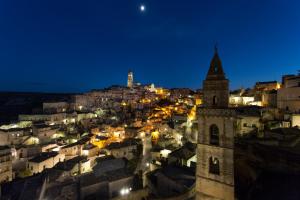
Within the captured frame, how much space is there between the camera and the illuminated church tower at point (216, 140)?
38.7 feet

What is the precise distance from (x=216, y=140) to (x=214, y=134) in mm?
549

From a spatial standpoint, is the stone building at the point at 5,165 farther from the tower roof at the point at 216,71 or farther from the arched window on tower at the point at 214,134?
the tower roof at the point at 216,71

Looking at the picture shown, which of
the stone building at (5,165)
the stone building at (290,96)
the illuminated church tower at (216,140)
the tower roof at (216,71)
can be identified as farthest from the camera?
the stone building at (290,96)

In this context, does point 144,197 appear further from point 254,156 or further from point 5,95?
point 5,95

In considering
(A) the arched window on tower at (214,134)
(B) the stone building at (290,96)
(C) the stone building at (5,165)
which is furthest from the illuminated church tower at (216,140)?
(B) the stone building at (290,96)

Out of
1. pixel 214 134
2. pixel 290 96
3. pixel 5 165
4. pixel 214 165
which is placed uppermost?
pixel 290 96

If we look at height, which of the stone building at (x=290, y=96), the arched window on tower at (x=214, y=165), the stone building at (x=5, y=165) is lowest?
the stone building at (x=5, y=165)

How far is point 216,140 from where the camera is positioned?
500 inches

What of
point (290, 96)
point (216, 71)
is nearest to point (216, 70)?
point (216, 71)

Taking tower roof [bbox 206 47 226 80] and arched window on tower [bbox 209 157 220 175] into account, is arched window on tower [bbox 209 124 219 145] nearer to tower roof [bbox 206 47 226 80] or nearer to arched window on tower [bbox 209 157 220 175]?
arched window on tower [bbox 209 157 220 175]

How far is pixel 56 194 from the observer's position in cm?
1791

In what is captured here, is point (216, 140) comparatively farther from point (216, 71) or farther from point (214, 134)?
point (216, 71)

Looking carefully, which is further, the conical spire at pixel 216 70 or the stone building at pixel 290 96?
the stone building at pixel 290 96

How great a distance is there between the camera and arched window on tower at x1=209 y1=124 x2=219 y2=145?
1270 centimetres
